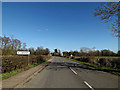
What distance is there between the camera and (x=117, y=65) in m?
15.3

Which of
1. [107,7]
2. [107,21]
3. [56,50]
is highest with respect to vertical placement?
[107,7]

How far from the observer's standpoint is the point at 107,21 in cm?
1123

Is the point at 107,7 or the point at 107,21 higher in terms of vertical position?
the point at 107,7

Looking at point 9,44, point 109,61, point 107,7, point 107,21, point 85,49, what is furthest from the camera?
point 85,49

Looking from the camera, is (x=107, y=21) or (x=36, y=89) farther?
(x=107, y=21)

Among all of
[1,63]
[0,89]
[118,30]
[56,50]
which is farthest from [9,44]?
[56,50]

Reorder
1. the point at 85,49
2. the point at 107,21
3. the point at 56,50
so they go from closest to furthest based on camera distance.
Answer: the point at 107,21 < the point at 85,49 < the point at 56,50

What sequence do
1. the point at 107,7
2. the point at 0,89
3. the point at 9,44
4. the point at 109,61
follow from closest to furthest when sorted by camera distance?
1. the point at 0,89
2. the point at 107,7
3. the point at 109,61
4. the point at 9,44

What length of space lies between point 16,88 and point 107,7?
1153cm

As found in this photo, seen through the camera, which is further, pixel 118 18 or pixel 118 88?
pixel 118 18

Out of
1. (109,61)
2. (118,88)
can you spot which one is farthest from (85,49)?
(118,88)

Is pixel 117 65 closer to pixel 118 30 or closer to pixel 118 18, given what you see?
pixel 118 30

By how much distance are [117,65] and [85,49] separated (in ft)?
208

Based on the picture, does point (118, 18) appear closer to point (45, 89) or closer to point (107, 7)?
point (107, 7)
